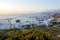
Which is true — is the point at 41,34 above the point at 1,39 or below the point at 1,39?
above

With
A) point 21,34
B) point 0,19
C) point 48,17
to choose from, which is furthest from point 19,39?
point 48,17

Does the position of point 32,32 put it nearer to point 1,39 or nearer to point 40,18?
point 1,39

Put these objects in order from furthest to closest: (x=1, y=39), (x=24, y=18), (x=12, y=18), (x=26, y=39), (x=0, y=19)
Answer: (x=24, y=18) → (x=12, y=18) → (x=0, y=19) → (x=1, y=39) → (x=26, y=39)

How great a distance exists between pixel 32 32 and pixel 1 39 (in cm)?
233

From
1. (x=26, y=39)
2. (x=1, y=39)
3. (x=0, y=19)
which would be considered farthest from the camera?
(x=0, y=19)

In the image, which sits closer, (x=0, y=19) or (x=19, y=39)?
(x=19, y=39)

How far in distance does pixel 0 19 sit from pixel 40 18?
28.3 ft

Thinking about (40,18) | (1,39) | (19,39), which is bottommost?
(40,18)

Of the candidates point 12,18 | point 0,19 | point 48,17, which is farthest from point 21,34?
point 48,17

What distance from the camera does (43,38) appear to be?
6.15 m

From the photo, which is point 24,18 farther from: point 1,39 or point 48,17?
point 1,39

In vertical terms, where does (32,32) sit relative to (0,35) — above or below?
above

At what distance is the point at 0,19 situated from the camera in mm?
25016

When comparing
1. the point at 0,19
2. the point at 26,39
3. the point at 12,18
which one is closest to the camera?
the point at 26,39
